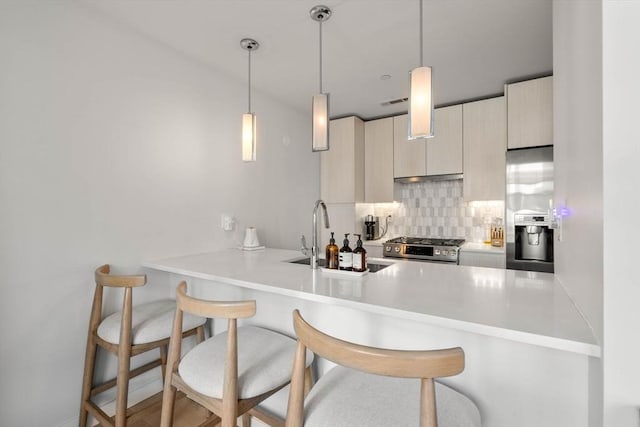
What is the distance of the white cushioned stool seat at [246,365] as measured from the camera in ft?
3.43

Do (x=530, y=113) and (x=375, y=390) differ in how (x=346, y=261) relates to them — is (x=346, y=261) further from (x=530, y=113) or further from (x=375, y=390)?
(x=530, y=113)

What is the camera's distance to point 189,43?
211cm

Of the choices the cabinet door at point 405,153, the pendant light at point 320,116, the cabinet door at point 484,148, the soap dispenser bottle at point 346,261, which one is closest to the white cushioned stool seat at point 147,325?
the soap dispenser bottle at point 346,261

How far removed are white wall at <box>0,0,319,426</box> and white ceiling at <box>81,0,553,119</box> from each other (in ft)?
0.68

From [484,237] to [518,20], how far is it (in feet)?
7.30

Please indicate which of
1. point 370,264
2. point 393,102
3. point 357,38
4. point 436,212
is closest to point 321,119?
point 357,38

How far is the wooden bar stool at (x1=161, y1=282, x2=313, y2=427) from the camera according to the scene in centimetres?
98

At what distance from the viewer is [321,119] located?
5.65ft

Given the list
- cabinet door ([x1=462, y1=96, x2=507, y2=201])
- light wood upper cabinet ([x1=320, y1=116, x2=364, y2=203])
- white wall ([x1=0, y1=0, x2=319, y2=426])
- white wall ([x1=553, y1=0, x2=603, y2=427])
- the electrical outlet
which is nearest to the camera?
white wall ([x1=553, y1=0, x2=603, y2=427])

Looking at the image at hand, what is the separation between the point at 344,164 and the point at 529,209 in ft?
6.37

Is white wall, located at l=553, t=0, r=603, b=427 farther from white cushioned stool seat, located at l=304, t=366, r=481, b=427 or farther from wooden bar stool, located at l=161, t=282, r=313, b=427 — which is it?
wooden bar stool, located at l=161, t=282, r=313, b=427

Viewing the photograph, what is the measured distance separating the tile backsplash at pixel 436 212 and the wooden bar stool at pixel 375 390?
9.06 ft
